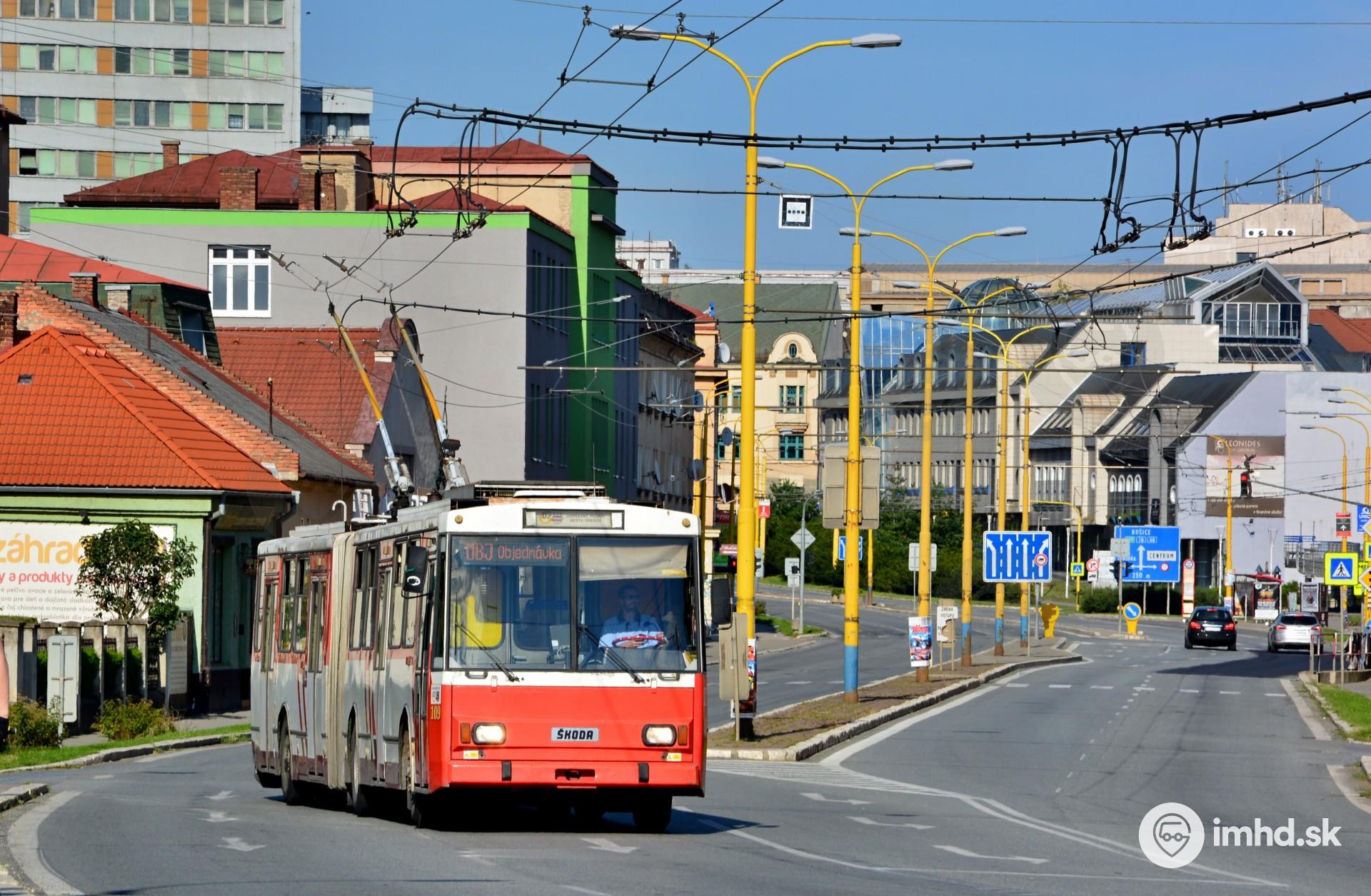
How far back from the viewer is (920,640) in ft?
137

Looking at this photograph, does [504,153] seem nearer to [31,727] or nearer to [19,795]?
[31,727]

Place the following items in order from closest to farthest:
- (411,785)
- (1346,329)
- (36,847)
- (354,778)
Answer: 1. (36,847)
2. (411,785)
3. (354,778)
4. (1346,329)

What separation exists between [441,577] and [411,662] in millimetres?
805

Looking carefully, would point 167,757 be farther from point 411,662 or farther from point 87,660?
point 411,662

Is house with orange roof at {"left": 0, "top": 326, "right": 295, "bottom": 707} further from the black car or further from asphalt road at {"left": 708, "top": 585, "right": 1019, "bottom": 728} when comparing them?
the black car

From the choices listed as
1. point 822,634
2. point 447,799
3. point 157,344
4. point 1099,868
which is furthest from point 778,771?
point 822,634

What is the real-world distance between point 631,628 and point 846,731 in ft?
47.0

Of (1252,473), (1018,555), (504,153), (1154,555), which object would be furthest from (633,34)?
(1252,473)

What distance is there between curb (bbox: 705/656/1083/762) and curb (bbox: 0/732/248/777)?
24.9ft

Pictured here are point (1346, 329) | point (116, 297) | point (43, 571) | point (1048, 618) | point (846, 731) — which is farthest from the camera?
point (1346, 329)

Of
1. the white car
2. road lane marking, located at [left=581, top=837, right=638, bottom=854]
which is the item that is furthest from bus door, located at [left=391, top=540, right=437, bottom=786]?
the white car

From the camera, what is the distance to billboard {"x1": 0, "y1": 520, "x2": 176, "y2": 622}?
37938 millimetres

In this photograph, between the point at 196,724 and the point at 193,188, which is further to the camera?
the point at 193,188

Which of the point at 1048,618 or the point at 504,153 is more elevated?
the point at 504,153
